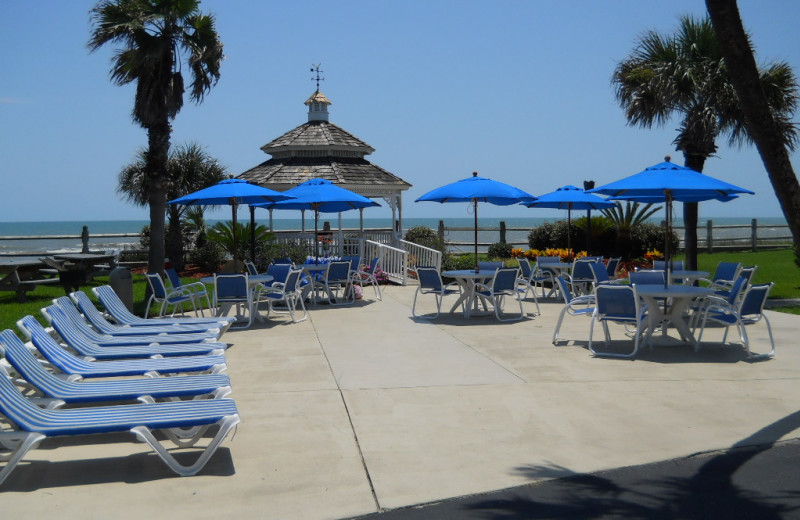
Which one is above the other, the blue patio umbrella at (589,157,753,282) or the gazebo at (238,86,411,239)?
the gazebo at (238,86,411,239)

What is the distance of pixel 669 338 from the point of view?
32.9 feet

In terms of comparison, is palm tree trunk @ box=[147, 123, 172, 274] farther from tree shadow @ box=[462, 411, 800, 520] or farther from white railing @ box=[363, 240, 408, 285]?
tree shadow @ box=[462, 411, 800, 520]

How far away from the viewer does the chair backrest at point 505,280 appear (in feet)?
39.5

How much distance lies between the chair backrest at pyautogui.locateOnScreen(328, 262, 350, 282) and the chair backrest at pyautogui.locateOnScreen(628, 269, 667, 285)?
225 inches

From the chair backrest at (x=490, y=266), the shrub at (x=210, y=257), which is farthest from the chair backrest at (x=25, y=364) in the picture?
the shrub at (x=210, y=257)

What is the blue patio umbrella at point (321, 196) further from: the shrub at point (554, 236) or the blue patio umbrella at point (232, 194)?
the shrub at point (554, 236)

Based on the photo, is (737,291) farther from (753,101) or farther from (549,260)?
(549,260)

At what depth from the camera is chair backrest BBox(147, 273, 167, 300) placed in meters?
12.0

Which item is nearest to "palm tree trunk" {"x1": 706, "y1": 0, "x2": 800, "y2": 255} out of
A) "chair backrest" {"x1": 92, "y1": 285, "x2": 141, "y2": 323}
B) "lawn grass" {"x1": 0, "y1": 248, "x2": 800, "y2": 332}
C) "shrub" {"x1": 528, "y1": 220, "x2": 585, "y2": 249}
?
"chair backrest" {"x1": 92, "y1": 285, "x2": 141, "y2": 323}

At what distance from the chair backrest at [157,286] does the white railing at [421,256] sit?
8031 mm

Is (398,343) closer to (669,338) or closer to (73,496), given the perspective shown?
(669,338)

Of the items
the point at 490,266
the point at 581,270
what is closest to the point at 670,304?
the point at 581,270

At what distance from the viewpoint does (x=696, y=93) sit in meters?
16.1

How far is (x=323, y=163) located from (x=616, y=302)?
596 inches
